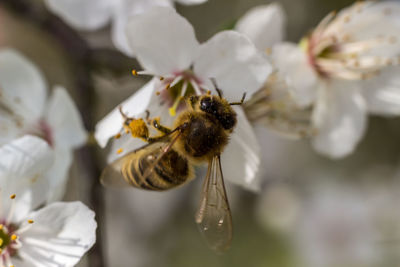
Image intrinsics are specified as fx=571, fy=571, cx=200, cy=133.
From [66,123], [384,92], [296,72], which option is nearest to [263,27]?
[296,72]

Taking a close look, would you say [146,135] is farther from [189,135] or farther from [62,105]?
[62,105]

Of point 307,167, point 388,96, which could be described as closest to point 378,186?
point 307,167

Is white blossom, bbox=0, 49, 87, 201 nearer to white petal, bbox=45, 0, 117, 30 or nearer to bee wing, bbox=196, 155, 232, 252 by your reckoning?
white petal, bbox=45, 0, 117, 30

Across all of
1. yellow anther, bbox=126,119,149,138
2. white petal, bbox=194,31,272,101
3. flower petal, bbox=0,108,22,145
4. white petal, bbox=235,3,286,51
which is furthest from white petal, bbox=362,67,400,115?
flower petal, bbox=0,108,22,145

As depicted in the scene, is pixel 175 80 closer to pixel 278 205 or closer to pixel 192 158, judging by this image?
pixel 192 158

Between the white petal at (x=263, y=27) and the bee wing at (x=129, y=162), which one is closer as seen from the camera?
the bee wing at (x=129, y=162)

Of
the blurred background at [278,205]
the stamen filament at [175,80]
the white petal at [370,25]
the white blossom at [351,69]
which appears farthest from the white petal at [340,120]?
the blurred background at [278,205]

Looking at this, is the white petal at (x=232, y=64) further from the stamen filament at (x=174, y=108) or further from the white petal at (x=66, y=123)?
the white petal at (x=66, y=123)
